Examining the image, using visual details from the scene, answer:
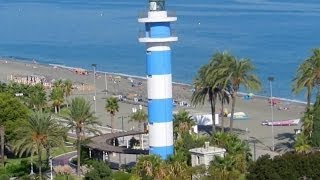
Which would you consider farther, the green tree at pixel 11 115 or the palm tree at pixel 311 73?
the palm tree at pixel 311 73

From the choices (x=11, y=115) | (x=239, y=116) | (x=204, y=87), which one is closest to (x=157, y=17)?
(x=11, y=115)

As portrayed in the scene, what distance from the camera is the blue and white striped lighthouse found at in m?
46.0

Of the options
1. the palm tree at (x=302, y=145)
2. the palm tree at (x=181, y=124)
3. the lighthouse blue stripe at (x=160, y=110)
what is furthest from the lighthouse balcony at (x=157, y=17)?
the palm tree at (x=302, y=145)

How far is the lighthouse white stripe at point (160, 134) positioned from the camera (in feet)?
152

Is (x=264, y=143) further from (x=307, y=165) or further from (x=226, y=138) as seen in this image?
(x=307, y=165)

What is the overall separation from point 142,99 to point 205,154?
50.4m

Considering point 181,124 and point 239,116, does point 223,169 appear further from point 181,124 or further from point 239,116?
point 239,116

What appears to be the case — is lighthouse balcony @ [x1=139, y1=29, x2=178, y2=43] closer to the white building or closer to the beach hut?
the white building

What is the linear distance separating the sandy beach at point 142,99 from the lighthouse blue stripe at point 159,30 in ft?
56.3

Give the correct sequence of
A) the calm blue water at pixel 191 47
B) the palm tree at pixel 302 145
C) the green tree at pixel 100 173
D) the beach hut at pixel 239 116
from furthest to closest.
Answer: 1. the calm blue water at pixel 191 47
2. the beach hut at pixel 239 116
3. the palm tree at pixel 302 145
4. the green tree at pixel 100 173

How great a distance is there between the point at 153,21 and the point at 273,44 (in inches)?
4450

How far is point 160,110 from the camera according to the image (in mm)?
46219

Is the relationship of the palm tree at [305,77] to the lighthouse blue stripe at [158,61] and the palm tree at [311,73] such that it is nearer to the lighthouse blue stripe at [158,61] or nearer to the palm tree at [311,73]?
the palm tree at [311,73]

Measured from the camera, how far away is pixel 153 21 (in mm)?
45781
